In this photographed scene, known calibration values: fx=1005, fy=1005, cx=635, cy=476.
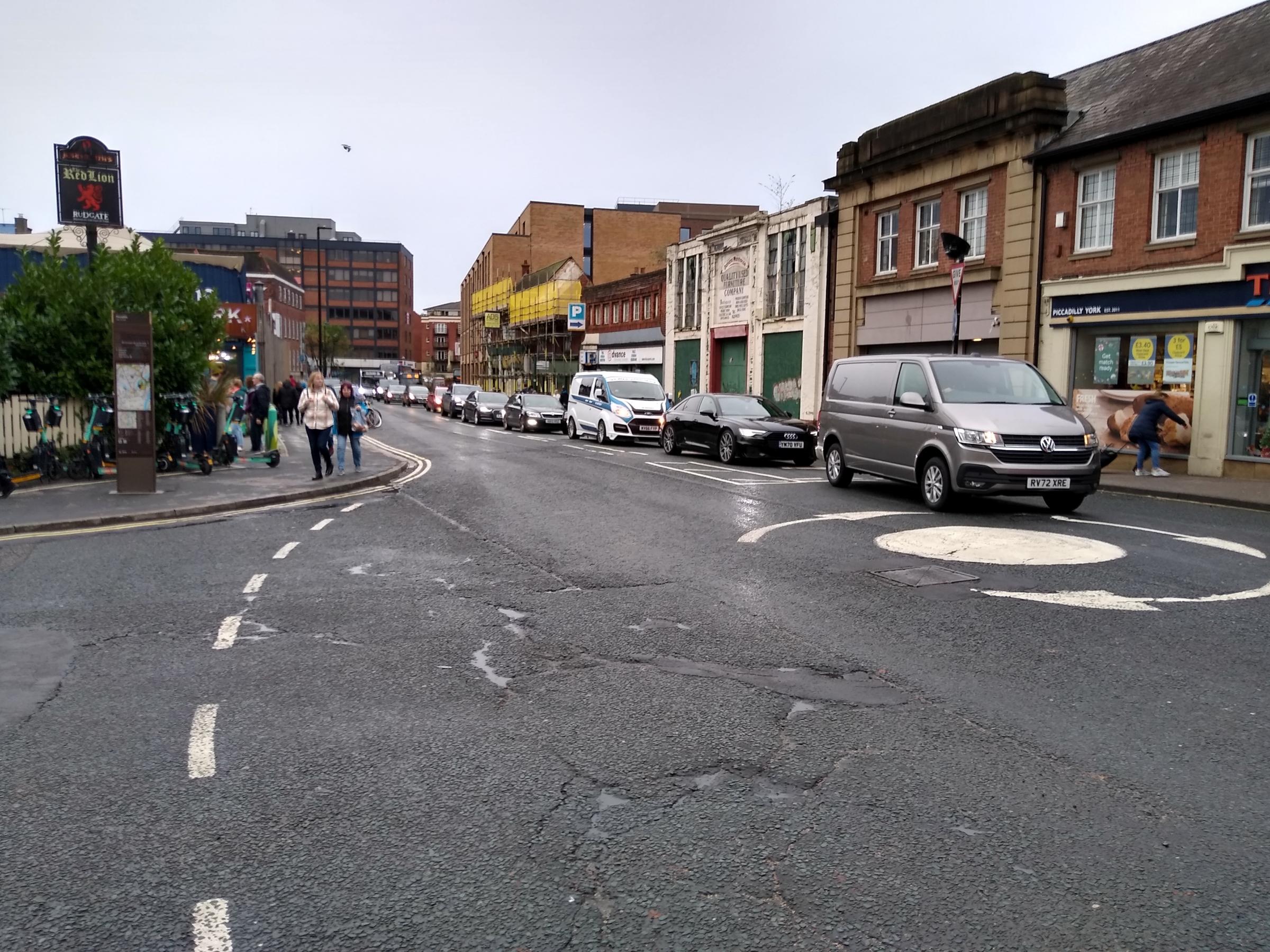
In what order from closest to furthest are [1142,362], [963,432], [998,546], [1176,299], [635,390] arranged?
[998,546]
[963,432]
[1176,299]
[1142,362]
[635,390]

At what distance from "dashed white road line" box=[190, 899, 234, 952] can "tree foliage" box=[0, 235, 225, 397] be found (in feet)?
48.3

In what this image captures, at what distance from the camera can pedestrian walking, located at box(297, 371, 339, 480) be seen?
1608 cm

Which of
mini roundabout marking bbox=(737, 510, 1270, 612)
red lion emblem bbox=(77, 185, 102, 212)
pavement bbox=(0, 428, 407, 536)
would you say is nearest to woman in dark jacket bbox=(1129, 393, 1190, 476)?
mini roundabout marking bbox=(737, 510, 1270, 612)

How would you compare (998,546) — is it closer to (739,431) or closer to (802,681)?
(802,681)

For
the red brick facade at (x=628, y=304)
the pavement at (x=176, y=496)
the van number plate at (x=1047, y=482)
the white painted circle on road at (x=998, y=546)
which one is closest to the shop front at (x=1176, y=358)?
the van number plate at (x=1047, y=482)

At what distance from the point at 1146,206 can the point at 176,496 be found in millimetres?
18318

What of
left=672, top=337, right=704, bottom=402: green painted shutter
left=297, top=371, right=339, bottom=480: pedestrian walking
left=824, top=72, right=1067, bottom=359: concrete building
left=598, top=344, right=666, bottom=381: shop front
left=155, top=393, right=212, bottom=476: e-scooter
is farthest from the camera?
left=598, top=344, right=666, bottom=381: shop front

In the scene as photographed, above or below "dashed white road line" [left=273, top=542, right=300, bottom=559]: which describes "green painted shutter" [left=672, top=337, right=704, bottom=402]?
above

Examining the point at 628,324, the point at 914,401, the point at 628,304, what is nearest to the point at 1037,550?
the point at 914,401

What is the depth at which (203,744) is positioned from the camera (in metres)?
4.47

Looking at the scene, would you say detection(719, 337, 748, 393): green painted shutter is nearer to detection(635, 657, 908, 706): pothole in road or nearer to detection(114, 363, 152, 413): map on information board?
detection(114, 363, 152, 413): map on information board

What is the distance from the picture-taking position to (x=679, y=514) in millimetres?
12203

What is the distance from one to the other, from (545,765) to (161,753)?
1.69 m

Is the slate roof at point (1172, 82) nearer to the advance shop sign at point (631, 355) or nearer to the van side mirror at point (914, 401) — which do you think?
the van side mirror at point (914, 401)
